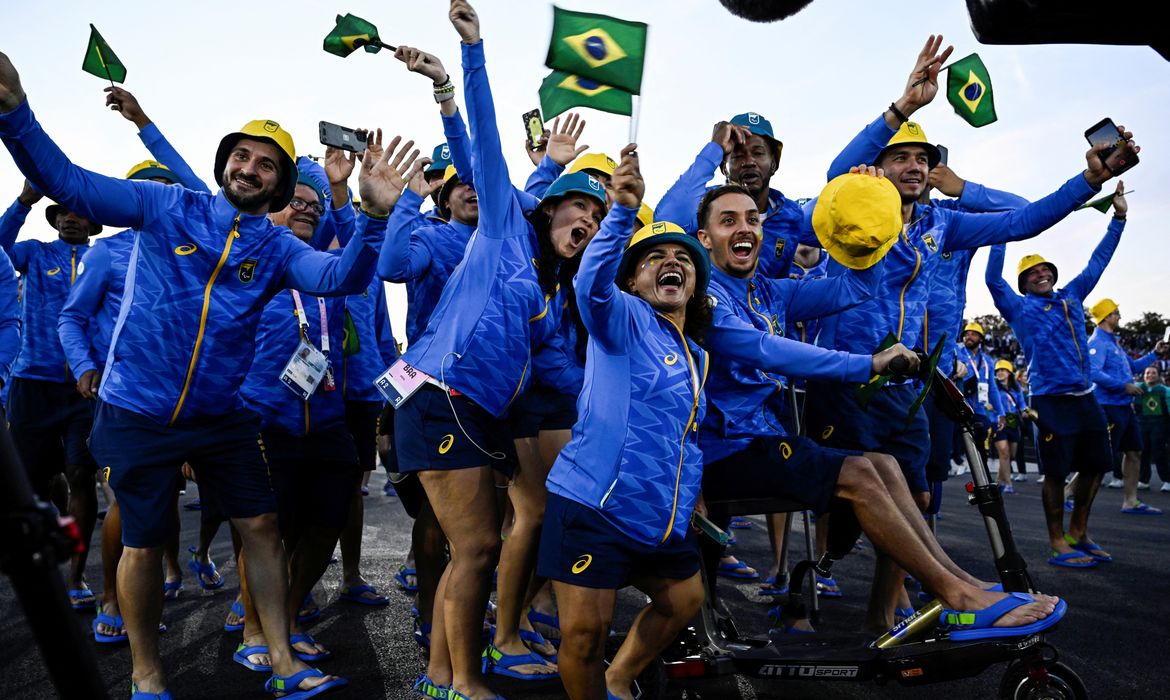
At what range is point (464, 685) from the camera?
3395mm

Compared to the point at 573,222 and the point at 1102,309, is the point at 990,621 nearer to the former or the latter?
the point at 573,222

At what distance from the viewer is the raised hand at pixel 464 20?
3680 millimetres

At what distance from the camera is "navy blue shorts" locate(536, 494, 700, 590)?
2.92 metres

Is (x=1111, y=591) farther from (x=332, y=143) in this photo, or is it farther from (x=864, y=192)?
(x=332, y=143)

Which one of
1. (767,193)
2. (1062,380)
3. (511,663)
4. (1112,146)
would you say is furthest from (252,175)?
(1062,380)

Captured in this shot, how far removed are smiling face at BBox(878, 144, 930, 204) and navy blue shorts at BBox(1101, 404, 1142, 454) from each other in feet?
21.1

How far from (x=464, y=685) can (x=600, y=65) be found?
2.63 metres

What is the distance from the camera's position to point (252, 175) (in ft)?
13.2

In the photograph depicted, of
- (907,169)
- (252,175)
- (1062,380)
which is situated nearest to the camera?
(252,175)

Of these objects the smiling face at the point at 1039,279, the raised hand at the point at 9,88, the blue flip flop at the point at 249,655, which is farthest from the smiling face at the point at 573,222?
the smiling face at the point at 1039,279

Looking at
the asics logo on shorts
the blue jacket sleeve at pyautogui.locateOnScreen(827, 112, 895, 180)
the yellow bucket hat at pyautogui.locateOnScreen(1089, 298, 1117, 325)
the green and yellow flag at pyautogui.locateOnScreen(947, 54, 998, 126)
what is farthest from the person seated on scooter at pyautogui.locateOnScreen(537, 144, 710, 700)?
the yellow bucket hat at pyautogui.locateOnScreen(1089, 298, 1117, 325)

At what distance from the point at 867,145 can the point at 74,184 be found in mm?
3952

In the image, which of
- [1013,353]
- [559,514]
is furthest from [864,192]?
[1013,353]

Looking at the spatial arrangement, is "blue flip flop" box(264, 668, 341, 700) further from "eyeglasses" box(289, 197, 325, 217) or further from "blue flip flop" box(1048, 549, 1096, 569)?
"blue flip flop" box(1048, 549, 1096, 569)
